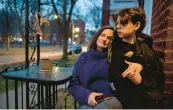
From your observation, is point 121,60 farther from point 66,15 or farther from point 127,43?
point 66,15

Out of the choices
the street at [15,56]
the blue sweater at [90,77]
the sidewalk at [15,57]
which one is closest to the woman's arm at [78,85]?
the blue sweater at [90,77]

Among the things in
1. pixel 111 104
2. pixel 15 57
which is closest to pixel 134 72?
pixel 111 104

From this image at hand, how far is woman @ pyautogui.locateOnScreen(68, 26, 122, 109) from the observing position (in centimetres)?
186

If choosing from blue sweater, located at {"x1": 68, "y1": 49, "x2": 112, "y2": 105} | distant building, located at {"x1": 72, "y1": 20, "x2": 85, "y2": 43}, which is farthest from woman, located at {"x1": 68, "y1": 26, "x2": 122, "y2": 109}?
distant building, located at {"x1": 72, "y1": 20, "x2": 85, "y2": 43}

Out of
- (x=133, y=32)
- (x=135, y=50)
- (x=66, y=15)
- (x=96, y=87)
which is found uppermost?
(x=66, y=15)

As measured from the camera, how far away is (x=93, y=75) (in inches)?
75.5

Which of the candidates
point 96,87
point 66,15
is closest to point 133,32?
point 96,87

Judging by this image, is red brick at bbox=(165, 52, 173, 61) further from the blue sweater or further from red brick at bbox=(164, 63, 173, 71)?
the blue sweater

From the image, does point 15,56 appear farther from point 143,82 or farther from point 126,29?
point 143,82

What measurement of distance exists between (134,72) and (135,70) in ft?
0.06

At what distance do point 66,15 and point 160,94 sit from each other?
14280mm

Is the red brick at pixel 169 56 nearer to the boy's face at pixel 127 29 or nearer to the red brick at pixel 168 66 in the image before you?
the red brick at pixel 168 66

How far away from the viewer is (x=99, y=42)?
206cm

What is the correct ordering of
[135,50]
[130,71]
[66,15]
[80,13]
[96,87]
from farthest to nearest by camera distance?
[80,13], [66,15], [96,87], [135,50], [130,71]
